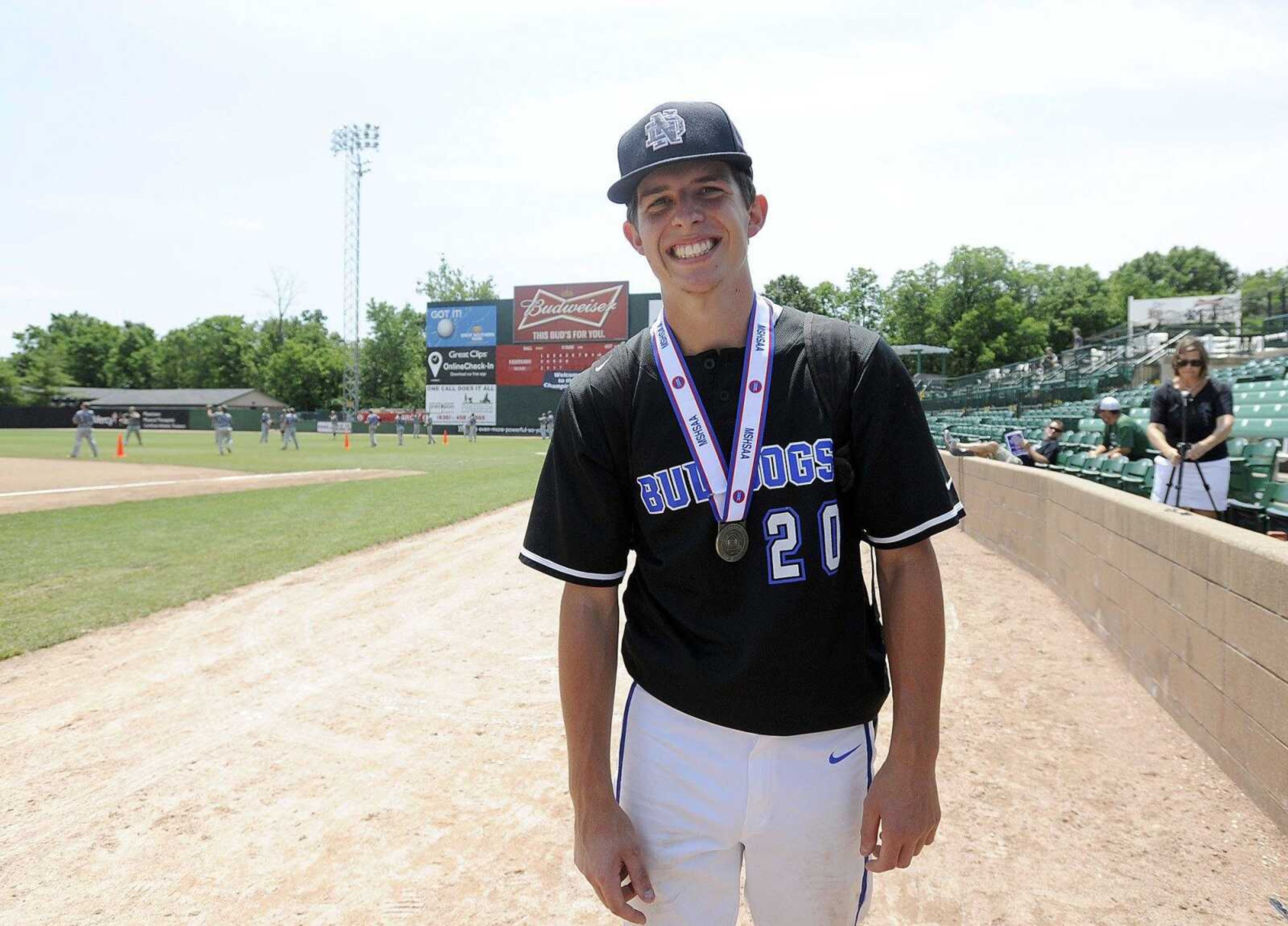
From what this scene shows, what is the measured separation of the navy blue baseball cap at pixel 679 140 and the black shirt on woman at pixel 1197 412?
6.03m

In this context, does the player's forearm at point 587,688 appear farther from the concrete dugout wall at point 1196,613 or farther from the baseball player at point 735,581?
the concrete dugout wall at point 1196,613

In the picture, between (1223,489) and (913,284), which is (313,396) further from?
(1223,489)

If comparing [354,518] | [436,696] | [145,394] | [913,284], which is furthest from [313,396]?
[436,696]

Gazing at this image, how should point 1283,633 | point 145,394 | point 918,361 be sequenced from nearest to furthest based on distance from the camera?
point 1283,633 → point 918,361 → point 145,394

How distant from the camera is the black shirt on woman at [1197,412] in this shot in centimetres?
634

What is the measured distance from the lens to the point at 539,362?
177 ft

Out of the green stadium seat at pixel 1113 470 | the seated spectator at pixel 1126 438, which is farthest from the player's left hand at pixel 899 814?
the seated spectator at pixel 1126 438

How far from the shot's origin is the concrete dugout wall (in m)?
3.59

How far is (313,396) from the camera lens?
290 feet

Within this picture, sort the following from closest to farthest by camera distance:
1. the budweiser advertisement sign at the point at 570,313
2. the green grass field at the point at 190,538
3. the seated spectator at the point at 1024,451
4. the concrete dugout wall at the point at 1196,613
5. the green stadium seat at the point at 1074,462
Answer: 1. the concrete dugout wall at the point at 1196,613
2. the green grass field at the point at 190,538
3. the green stadium seat at the point at 1074,462
4. the seated spectator at the point at 1024,451
5. the budweiser advertisement sign at the point at 570,313

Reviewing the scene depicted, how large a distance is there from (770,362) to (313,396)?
93.5 meters

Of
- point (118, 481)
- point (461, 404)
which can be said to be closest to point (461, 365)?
point (461, 404)

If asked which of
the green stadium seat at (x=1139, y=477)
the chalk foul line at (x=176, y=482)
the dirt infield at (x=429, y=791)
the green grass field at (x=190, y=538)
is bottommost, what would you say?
the dirt infield at (x=429, y=791)

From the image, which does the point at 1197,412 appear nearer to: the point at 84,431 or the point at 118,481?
the point at 118,481
